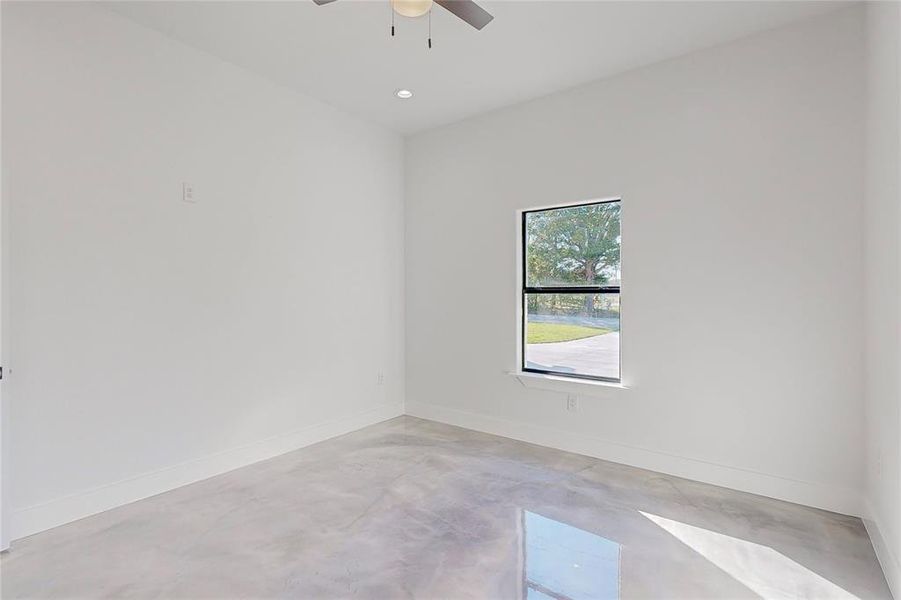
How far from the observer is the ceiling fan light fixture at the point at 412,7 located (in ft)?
7.98

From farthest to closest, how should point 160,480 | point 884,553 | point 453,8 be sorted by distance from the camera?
point 160,480
point 453,8
point 884,553

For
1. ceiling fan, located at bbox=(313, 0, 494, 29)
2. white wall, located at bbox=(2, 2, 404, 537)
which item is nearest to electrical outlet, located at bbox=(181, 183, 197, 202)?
white wall, located at bbox=(2, 2, 404, 537)

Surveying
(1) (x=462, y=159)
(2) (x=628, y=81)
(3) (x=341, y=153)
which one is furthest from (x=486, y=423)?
(2) (x=628, y=81)

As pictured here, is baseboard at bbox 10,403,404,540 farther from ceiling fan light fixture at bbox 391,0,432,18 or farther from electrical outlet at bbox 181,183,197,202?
ceiling fan light fixture at bbox 391,0,432,18

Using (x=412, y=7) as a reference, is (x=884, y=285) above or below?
below

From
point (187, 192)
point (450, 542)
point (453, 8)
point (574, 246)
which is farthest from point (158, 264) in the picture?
point (574, 246)

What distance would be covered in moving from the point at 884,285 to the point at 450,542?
2506 mm

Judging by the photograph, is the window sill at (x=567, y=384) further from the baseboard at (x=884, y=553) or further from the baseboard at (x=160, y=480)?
the baseboard at (x=160, y=480)

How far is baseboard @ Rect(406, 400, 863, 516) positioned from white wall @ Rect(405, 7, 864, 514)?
11 mm

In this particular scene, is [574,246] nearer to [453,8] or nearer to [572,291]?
[572,291]

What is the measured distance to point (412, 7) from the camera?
8.11 feet

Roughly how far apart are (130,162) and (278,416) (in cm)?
209

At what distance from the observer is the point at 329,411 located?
4.22 m

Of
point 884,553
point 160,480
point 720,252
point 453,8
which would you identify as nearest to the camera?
point 884,553
